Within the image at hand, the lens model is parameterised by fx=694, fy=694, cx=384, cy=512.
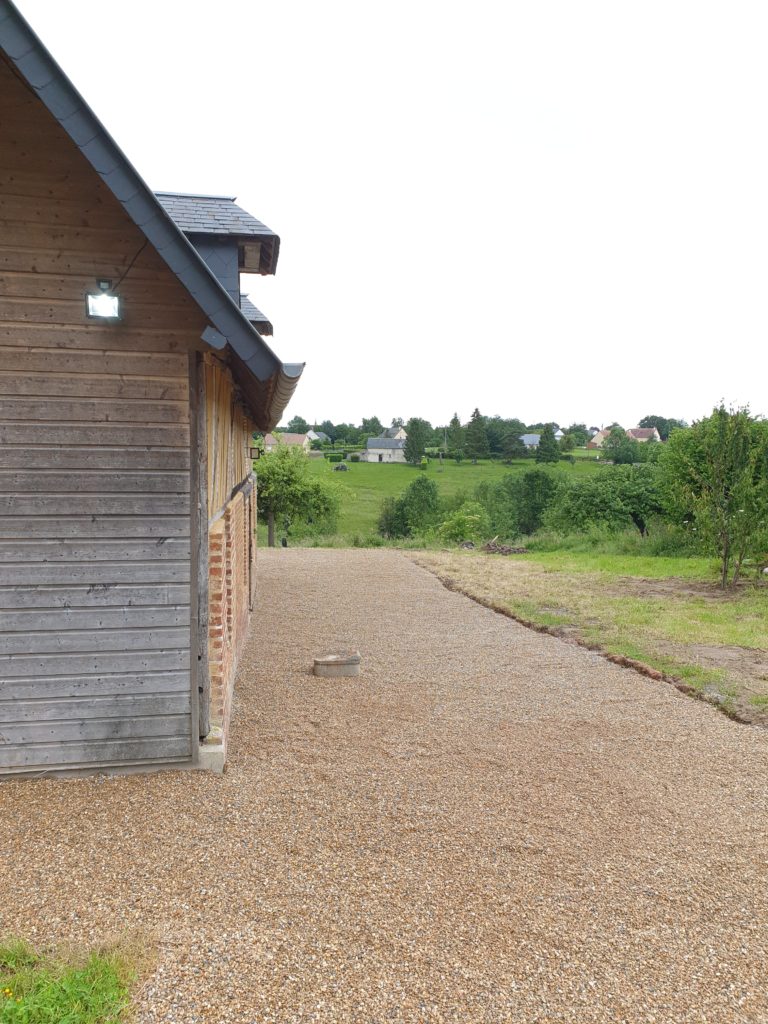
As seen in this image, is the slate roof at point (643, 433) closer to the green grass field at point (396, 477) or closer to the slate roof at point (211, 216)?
the green grass field at point (396, 477)

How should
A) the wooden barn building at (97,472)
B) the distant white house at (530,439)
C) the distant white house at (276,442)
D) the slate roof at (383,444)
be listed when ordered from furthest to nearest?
the slate roof at (383,444)
the distant white house at (530,439)
the distant white house at (276,442)
the wooden barn building at (97,472)

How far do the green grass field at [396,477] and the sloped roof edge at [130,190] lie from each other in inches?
1713

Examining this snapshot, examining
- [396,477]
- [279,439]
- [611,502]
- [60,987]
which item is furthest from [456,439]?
[60,987]

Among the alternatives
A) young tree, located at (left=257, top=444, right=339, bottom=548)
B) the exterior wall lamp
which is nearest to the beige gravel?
the exterior wall lamp

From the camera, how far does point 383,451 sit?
100 m

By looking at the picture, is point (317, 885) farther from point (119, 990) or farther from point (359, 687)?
point (359, 687)

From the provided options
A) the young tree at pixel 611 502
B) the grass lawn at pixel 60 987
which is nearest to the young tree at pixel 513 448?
the young tree at pixel 611 502

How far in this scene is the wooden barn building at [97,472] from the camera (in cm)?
496

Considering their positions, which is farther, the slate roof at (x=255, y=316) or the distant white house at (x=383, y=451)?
the distant white house at (x=383, y=451)

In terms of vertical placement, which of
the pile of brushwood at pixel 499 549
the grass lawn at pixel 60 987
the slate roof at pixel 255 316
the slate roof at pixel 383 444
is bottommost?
the grass lawn at pixel 60 987

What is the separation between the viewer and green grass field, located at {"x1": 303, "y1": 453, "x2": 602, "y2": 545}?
53781 mm

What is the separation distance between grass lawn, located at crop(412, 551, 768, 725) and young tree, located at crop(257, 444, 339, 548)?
→ 6.47 meters

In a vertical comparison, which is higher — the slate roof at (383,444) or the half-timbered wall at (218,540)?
the slate roof at (383,444)

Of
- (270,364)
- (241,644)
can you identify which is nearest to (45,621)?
(270,364)
